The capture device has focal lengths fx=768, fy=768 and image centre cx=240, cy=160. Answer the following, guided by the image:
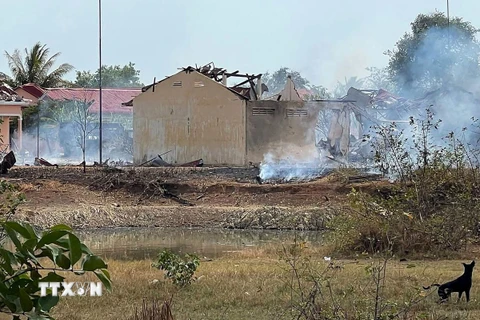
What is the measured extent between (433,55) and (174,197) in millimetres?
22766

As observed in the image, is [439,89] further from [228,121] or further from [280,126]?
[228,121]

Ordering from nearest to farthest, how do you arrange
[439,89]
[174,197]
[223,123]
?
[174,197] → [439,89] → [223,123]

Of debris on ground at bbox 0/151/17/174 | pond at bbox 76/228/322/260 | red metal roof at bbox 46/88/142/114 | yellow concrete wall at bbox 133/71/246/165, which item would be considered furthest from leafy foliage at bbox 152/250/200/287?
red metal roof at bbox 46/88/142/114

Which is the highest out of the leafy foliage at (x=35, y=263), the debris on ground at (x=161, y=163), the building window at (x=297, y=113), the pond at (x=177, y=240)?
the building window at (x=297, y=113)

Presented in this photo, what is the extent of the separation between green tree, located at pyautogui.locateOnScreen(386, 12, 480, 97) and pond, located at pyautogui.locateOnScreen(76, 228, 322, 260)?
858 inches

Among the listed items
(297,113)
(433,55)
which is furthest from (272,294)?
(433,55)

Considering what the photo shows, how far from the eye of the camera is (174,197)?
2920 centimetres

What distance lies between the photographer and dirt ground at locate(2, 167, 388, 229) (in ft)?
85.5

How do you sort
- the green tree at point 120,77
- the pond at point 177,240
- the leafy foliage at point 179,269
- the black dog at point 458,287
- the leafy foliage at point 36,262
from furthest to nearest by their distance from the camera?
the green tree at point 120,77 < the pond at point 177,240 < the leafy foliage at point 179,269 < the black dog at point 458,287 < the leafy foliage at point 36,262

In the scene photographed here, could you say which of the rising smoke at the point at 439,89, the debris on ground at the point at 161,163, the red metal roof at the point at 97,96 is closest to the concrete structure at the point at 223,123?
the debris on ground at the point at 161,163

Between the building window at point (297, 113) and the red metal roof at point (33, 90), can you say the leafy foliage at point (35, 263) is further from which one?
the red metal roof at point (33, 90)

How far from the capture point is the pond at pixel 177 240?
1961 centimetres

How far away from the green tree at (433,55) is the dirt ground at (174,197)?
16.8 m

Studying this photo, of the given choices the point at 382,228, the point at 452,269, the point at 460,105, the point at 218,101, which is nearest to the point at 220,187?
the point at 218,101
